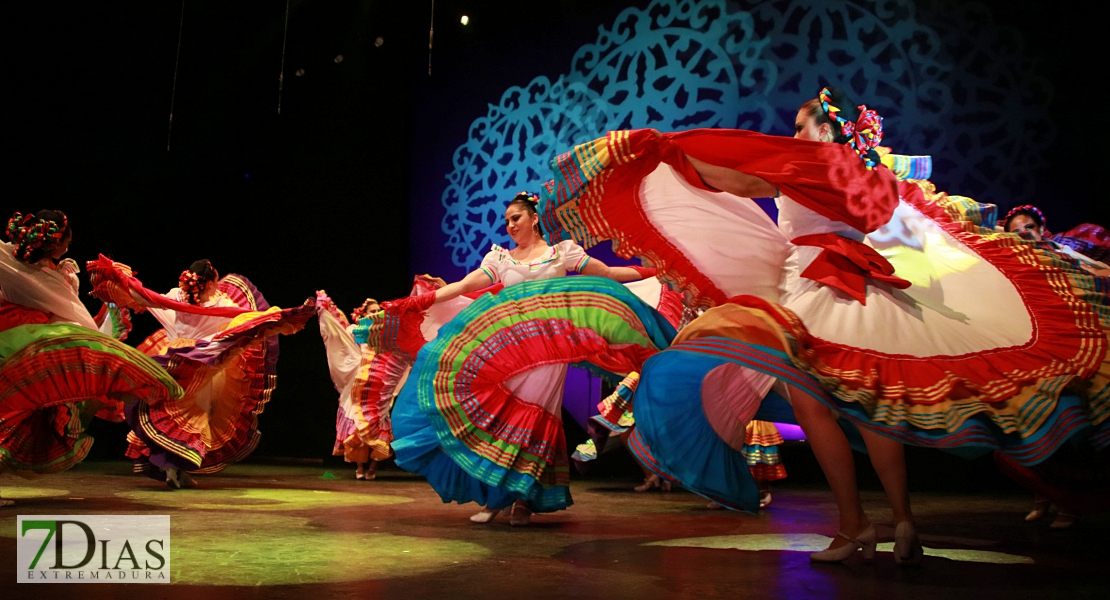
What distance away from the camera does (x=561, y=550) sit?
278 cm

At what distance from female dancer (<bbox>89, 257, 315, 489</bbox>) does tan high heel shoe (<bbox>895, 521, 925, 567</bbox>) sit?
139 inches

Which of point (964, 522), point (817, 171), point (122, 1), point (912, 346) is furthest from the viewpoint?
point (122, 1)

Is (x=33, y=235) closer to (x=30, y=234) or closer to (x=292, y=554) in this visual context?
(x=30, y=234)

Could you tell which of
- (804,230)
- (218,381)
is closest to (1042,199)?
(804,230)

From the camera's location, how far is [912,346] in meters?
2.30

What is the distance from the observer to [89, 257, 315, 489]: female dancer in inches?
201

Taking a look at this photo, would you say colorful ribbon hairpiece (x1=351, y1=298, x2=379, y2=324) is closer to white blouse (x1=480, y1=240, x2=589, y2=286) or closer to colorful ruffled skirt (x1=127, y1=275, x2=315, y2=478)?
colorful ruffled skirt (x1=127, y1=275, x2=315, y2=478)

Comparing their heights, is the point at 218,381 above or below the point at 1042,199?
below

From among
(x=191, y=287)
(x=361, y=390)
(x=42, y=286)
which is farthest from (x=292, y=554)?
(x=361, y=390)

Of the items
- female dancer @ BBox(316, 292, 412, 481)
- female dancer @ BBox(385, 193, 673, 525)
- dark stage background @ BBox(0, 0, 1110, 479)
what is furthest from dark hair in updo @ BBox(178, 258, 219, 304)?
female dancer @ BBox(385, 193, 673, 525)

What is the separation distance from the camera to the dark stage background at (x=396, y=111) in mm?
5488

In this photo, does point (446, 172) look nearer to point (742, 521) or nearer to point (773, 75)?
point (773, 75)

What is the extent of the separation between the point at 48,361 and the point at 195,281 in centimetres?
183

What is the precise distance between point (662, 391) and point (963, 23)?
422cm
